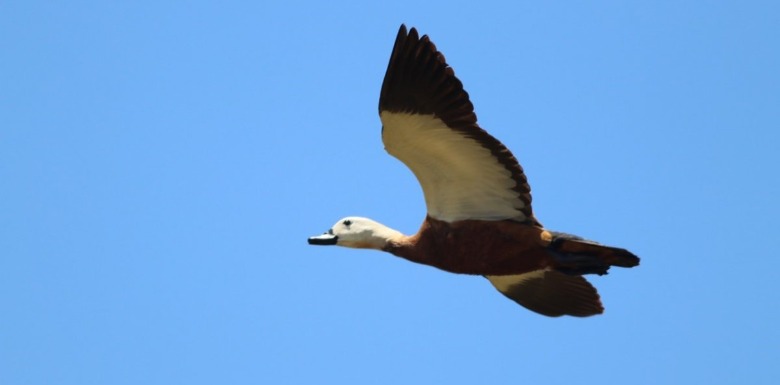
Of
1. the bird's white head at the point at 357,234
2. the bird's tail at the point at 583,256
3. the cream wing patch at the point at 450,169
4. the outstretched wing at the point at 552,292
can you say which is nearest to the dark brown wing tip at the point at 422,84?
the cream wing patch at the point at 450,169

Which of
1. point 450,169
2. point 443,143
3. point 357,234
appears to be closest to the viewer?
point 443,143

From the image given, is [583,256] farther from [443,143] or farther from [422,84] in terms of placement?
[422,84]

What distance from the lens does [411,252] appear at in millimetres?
13586

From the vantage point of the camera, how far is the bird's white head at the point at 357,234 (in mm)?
13906

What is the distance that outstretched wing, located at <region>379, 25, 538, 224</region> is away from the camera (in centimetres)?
1241

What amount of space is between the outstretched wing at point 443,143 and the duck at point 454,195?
1 centimetres

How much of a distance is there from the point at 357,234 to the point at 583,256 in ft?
9.12

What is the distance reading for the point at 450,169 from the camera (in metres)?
13.3

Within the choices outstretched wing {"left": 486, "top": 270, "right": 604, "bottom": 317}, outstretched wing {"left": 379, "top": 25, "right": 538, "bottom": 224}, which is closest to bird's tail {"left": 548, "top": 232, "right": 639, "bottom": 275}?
outstretched wing {"left": 379, "top": 25, "right": 538, "bottom": 224}

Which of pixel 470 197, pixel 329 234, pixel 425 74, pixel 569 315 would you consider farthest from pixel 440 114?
pixel 569 315

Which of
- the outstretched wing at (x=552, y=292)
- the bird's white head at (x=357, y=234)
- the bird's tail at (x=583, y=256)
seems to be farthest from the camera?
the outstretched wing at (x=552, y=292)

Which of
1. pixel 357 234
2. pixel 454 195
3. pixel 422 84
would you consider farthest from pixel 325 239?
pixel 422 84

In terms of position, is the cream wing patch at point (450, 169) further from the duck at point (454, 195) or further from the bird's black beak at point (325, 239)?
the bird's black beak at point (325, 239)

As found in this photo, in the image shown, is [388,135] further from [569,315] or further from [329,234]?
[569,315]
